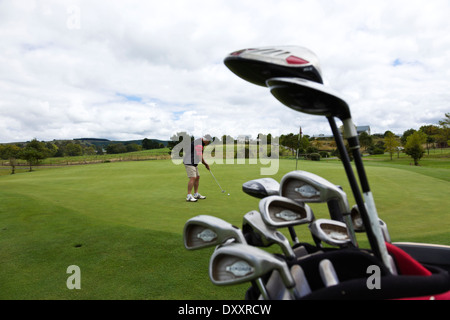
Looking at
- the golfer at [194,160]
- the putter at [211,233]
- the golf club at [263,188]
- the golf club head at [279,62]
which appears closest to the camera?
the golf club head at [279,62]

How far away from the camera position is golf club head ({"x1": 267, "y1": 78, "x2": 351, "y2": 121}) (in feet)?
3.95

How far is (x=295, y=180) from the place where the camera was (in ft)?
5.04

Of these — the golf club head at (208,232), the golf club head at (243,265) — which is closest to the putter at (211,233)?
the golf club head at (208,232)

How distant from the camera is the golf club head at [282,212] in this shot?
4.58ft

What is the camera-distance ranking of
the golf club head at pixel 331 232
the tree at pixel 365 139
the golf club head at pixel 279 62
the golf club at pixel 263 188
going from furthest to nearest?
the tree at pixel 365 139 < the golf club at pixel 263 188 < the golf club head at pixel 331 232 < the golf club head at pixel 279 62

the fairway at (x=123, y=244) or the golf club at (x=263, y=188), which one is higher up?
the golf club at (x=263, y=188)

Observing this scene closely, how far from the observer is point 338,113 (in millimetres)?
1330

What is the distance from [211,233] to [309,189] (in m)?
0.58

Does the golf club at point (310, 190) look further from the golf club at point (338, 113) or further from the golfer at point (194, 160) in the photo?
the golfer at point (194, 160)

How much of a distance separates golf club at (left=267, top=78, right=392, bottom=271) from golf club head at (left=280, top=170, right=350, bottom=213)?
0.14 meters

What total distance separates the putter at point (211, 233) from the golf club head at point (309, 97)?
0.70 m

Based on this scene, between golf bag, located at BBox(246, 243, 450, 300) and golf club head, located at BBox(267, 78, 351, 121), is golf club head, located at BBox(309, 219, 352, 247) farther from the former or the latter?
golf club head, located at BBox(267, 78, 351, 121)
